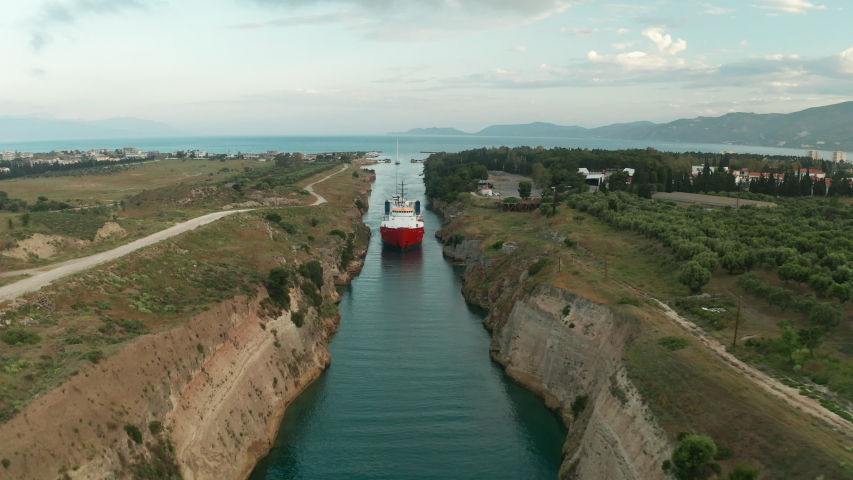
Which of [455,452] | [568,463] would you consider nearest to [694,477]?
[568,463]

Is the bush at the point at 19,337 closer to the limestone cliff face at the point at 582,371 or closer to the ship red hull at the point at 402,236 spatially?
the limestone cliff face at the point at 582,371

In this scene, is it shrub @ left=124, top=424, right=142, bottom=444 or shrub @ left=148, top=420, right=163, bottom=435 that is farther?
shrub @ left=148, top=420, right=163, bottom=435

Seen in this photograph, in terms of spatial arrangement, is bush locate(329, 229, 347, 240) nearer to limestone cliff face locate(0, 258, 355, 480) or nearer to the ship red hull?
the ship red hull

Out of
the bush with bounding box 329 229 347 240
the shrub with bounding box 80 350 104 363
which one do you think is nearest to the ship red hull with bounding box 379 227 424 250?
the bush with bounding box 329 229 347 240

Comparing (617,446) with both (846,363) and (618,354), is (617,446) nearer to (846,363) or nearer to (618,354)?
(618,354)

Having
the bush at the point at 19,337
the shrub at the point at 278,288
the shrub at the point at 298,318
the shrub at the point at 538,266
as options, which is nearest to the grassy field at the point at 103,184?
the shrub at the point at 278,288

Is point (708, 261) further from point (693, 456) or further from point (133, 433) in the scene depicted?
point (133, 433)
